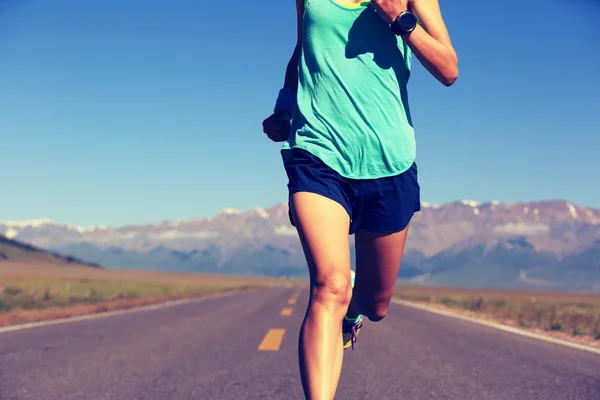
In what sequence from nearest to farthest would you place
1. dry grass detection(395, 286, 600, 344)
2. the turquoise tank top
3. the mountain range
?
the turquoise tank top
dry grass detection(395, 286, 600, 344)
the mountain range

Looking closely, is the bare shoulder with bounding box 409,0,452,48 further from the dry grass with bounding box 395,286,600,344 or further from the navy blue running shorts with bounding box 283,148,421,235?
the dry grass with bounding box 395,286,600,344

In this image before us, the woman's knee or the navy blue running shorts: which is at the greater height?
the navy blue running shorts

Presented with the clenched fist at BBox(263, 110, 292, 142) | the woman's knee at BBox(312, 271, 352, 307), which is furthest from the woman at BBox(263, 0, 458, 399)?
the clenched fist at BBox(263, 110, 292, 142)

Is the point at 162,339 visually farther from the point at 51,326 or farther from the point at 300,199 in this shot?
the point at 300,199

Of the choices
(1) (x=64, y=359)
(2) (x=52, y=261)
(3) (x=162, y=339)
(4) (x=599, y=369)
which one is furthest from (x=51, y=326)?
(2) (x=52, y=261)

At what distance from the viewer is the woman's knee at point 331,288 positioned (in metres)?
2.54

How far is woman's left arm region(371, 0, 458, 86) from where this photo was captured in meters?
2.68

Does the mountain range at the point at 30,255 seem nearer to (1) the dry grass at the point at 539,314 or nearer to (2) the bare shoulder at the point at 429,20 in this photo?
(1) the dry grass at the point at 539,314

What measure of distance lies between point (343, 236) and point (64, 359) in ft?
12.9

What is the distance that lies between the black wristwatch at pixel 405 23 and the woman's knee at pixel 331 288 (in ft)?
3.44

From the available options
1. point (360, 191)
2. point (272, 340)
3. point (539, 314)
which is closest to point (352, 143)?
point (360, 191)

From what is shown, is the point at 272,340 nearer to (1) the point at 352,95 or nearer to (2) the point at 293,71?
(2) the point at 293,71

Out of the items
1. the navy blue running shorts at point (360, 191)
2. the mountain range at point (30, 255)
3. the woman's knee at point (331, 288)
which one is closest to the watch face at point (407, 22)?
the navy blue running shorts at point (360, 191)

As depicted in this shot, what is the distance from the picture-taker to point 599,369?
17.6 ft
